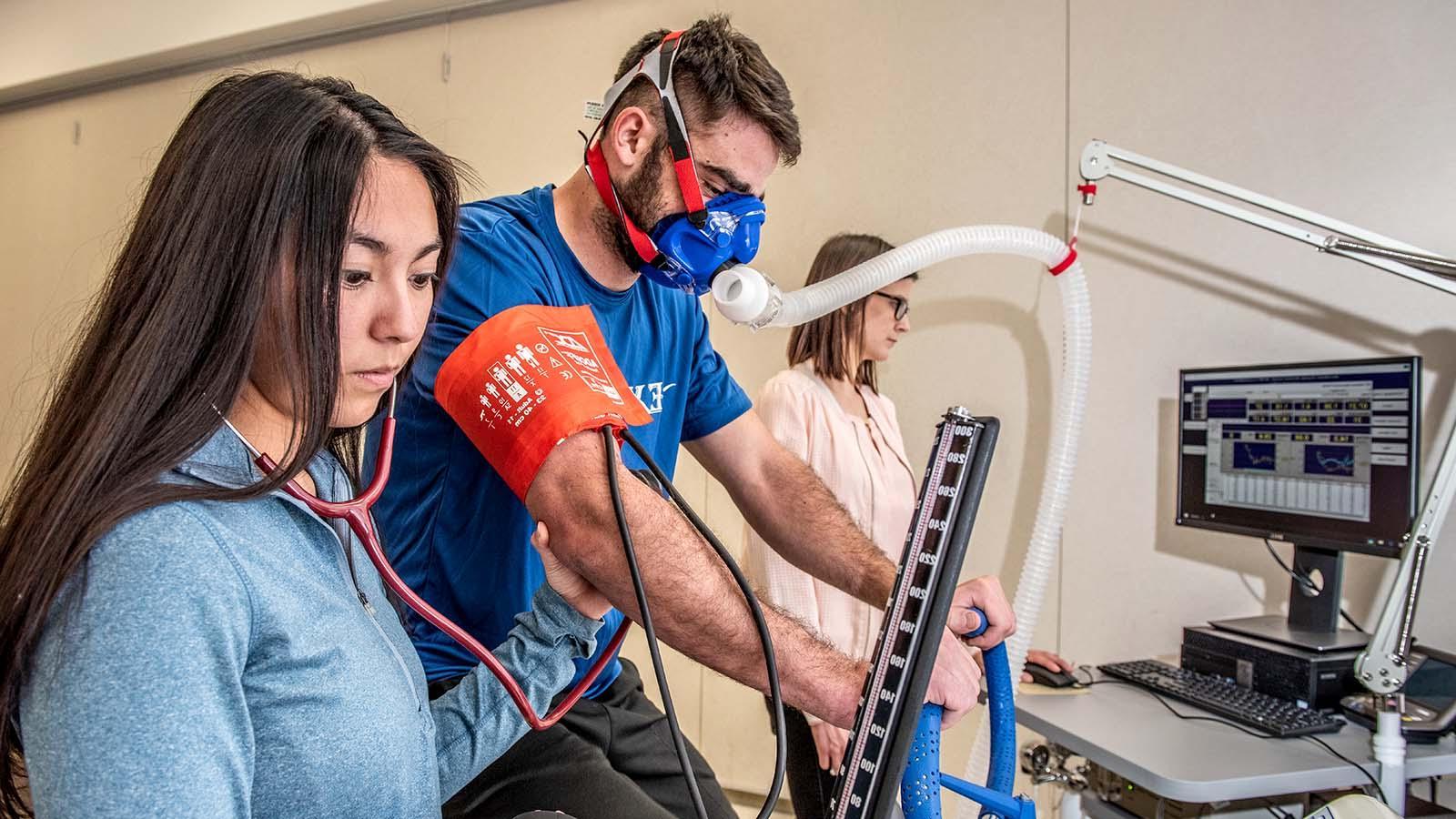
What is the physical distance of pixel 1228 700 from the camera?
175 centimetres

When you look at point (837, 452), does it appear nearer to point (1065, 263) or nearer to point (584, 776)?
point (1065, 263)

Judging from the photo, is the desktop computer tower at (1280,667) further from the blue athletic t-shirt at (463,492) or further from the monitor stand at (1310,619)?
the blue athletic t-shirt at (463,492)

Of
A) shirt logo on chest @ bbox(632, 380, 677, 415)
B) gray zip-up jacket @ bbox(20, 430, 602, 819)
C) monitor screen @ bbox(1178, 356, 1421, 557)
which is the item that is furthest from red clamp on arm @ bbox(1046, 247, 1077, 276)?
gray zip-up jacket @ bbox(20, 430, 602, 819)

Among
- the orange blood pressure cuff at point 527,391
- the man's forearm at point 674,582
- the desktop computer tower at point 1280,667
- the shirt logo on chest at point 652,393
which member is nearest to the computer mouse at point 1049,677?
the desktop computer tower at point 1280,667

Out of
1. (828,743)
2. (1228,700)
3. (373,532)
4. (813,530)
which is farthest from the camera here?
(828,743)

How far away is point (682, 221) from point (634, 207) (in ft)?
0.21

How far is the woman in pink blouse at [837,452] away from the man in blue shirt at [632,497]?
24.3 inches

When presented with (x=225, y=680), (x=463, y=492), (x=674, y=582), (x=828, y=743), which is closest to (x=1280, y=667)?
(x=828, y=743)

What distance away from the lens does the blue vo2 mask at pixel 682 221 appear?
→ 1.30m

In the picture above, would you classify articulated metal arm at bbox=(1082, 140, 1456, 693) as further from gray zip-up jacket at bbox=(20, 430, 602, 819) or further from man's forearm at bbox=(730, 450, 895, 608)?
gray zip-up jacket at bbox=(20, 430, 602, 819)

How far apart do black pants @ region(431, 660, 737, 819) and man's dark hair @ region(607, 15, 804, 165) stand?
2.56 feet

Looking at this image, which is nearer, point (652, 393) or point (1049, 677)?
point (652, 393)

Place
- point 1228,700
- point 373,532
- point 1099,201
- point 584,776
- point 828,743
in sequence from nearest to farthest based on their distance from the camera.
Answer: point 373,532 → point 584,776 → point 1228,700 → point 828,743 → point 1099,201

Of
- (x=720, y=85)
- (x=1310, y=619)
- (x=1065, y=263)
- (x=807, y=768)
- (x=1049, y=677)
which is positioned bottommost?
(x=807, y=768)
